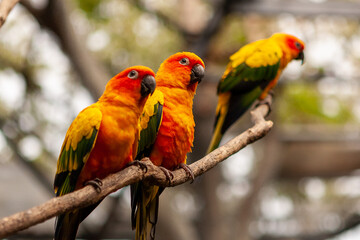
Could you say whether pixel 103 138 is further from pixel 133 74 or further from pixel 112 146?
pixel 133 74

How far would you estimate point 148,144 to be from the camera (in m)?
2.81

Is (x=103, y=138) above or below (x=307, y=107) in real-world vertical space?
below

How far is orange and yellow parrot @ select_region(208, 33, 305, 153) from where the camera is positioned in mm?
3916

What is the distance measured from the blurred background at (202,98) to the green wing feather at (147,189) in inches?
153

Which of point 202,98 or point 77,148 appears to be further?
point 202,98

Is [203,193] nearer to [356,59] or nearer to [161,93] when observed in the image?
[356,59]

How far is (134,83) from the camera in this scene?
246 cm

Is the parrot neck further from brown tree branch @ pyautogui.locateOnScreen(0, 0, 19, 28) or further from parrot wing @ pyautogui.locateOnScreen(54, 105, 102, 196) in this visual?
brown tree branch @ pyautogui.locateOnScreen(0, 0, 19, 28)

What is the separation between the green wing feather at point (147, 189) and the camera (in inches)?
106

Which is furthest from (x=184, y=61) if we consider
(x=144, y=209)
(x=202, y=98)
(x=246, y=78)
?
(x=202, y=98)

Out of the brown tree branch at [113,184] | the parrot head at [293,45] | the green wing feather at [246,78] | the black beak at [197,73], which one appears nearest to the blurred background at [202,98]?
the parrot head at [293,45]

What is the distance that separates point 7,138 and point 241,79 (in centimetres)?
464

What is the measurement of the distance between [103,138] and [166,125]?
496mm

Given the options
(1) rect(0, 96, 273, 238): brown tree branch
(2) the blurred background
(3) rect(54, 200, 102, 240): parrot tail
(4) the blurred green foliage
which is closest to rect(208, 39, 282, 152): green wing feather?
(1) rect(0, 96, 273, 238): brown tree branch
